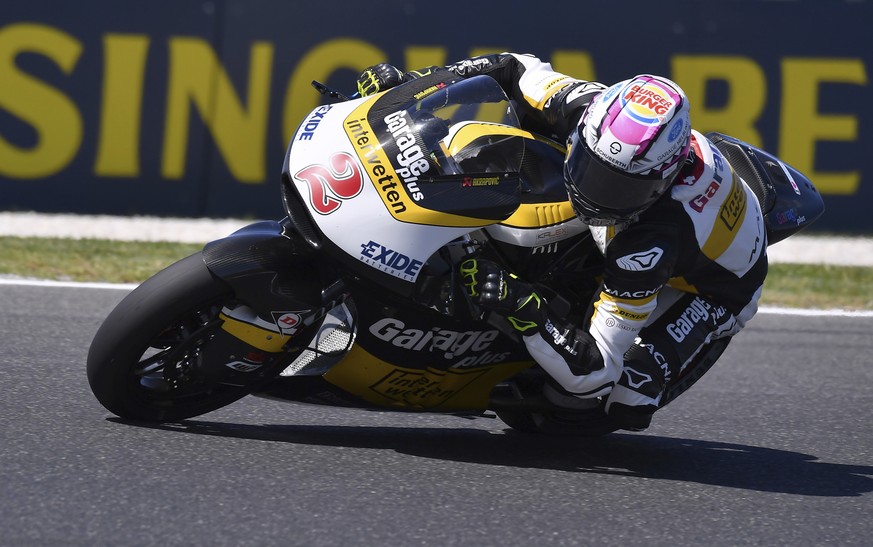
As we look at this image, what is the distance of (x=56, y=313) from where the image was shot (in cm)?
584

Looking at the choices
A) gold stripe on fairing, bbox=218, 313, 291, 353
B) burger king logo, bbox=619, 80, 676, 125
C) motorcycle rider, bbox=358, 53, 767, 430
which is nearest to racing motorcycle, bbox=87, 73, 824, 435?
gold stripe on fairing, bbox=218, 313, 291, 353

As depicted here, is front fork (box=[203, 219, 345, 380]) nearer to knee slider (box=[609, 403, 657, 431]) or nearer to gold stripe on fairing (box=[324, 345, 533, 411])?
gold stripe on fairing (box=[324, 345, 533, 411])

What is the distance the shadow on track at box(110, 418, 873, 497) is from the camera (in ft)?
13.3

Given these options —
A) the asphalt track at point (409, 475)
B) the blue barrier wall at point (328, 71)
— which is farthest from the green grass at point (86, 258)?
the asphalt track at point (409, 475)

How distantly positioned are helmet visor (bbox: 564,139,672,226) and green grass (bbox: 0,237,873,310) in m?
3.62

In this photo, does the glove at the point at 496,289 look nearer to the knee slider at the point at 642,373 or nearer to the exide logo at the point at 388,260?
the exide logo at the point at 388,260

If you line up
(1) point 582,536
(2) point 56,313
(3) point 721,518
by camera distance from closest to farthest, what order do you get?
1. (1) point 582,536
2. (3) point 721,518
3. (2) point 56,313

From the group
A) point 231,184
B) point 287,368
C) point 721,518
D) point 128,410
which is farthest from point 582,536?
point 231,184

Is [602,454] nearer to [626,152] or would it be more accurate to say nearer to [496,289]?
[496,289]

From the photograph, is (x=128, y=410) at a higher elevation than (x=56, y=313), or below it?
higher

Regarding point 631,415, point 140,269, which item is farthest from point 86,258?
point 631,415

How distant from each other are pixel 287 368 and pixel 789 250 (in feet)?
17.8

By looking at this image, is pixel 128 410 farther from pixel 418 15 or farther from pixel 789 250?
pixel 789 250

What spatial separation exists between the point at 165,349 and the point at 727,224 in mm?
1762
